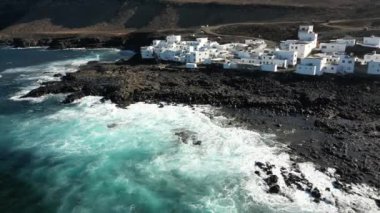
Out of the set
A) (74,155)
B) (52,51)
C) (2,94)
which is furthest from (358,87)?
(52,51)

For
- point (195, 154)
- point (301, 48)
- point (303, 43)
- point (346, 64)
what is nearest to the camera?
point (195, 154)

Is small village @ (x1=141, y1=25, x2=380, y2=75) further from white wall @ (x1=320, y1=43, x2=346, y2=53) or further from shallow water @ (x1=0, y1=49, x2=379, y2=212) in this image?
shallow water @ (x1=0, y1=49, x2=379, y2=212)

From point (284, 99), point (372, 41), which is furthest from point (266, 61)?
point (372, 41)

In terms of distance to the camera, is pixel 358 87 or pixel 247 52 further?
pixel 247 52

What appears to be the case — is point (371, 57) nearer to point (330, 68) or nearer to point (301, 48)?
point (330, 68)

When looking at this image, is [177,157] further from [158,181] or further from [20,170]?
[20,170]

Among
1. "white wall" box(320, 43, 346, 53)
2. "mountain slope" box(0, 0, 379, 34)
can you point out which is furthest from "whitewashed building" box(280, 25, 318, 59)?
"mountain slope" box(0, 0, 379, 34)
